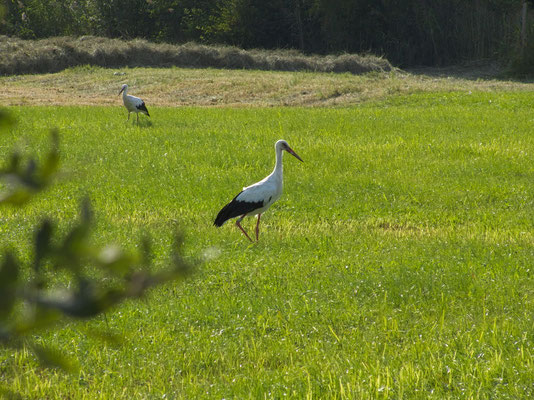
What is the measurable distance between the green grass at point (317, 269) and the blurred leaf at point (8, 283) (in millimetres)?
182

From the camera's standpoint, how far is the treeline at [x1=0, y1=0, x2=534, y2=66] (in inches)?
1628

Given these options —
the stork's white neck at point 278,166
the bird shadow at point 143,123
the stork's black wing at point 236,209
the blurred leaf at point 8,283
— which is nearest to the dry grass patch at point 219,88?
the bird shadow at point 143,123

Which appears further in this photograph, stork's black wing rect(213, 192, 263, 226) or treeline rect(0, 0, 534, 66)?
treeline rect(0, 0, 534, 66)

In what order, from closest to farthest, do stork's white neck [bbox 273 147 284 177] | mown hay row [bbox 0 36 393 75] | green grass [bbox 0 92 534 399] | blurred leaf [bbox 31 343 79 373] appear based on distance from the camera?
blurred leaf [bbox 31 343 79 373]
green grass [bbox 0 92 534 399]
stork's white neck [bbox 273 147 284 177]
mown hay row [bbox 0 36 393 75]

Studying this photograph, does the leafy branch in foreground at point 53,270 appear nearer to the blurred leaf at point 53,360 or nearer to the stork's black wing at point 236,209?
the blurred leaf at point 53,360

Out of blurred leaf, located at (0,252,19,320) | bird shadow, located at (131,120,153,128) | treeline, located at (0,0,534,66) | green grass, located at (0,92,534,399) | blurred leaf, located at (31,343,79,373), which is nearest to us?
blurred leaf, located at (0,252,19,320)

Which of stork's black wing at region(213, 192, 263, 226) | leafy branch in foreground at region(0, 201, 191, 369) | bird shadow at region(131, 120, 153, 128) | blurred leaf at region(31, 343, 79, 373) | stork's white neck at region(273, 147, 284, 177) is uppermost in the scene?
leafy branch in foreground at region(0, 201, 191, 369)

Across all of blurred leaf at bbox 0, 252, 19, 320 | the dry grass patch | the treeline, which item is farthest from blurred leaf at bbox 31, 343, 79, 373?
the treeline

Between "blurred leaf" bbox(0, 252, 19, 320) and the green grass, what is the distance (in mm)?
A: 182

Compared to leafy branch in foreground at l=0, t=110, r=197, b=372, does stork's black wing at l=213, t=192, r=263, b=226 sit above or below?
below

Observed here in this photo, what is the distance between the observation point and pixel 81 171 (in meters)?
1.31

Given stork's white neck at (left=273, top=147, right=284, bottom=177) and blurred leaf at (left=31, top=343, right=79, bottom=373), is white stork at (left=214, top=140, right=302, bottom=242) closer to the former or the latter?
stork's white neck at (left=273, top=147, right=284, bottom=177)

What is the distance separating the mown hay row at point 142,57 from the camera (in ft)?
123

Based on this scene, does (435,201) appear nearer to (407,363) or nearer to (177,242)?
(407,363)
